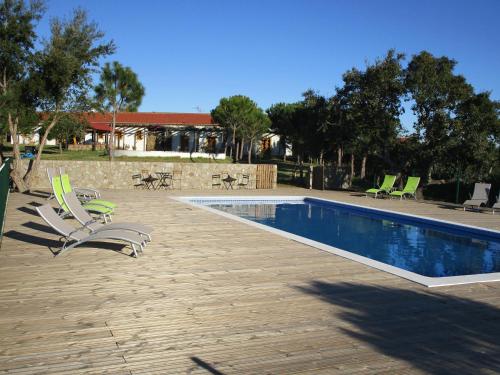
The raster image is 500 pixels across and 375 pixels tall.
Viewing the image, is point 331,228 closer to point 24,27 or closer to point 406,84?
point 406,84

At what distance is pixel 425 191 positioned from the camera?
2183 centimetres

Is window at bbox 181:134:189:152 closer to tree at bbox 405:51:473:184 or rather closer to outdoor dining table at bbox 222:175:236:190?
outdoor dining table at bbox 222:175:236:190

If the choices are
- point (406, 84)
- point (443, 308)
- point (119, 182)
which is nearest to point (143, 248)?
point (443, 308)

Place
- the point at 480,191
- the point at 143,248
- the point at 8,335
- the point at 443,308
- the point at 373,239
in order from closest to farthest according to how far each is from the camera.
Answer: the point at 8,335
the point at 443,308
the point at 143,248
the point at 373,239
the point at 480,191

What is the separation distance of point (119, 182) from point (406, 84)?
1232 centimetres

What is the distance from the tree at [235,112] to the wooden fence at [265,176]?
14.3 metres

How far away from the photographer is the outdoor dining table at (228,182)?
2095cm

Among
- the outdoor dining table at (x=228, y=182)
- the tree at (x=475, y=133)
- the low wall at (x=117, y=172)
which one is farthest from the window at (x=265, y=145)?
the tree at (x=475, y=133)

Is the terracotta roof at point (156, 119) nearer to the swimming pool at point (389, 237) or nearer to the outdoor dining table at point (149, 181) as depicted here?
the outdoor dining table at point (149, 181)

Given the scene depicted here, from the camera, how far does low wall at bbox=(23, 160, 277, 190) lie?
17969mm

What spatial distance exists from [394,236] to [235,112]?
26.2 meters

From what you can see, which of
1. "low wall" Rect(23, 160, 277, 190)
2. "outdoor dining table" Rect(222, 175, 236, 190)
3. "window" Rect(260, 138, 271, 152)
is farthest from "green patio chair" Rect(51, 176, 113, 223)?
"window" Rect(260, 138, 271, 152)

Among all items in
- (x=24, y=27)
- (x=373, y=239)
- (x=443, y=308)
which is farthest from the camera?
(x=24, y=27)

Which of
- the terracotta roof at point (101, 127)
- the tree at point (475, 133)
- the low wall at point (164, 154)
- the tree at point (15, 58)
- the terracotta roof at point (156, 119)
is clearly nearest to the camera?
the tree at point (15, 58)
